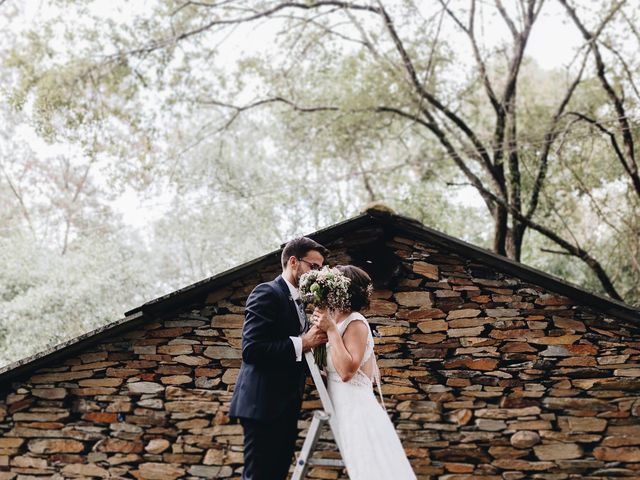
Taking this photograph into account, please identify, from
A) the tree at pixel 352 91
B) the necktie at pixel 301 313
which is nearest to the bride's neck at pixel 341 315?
the necktie at pixel 301 313

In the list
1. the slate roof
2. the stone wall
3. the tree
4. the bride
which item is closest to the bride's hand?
the bride

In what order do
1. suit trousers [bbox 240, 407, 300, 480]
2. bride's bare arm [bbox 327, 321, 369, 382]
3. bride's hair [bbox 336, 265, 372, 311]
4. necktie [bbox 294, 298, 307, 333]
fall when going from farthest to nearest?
1. bride's hair [bbox 336, 265, 372, 311]
2. necktie [bbox 294, 298, 307, 333]
3. bride's bare arm [bbox 327, 321, 369, 382]
4. suit trousers [bbox 240, 407, 300, 480]

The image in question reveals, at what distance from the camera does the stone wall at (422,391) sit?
4680 mm

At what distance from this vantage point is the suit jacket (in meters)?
2.74

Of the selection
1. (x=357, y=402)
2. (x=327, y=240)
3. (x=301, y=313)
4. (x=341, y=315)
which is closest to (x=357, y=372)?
(x=357, y=402)

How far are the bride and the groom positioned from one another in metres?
0.15

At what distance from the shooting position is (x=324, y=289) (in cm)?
283

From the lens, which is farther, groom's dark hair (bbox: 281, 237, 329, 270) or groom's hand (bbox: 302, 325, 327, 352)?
groom's dark hair (bbox: 281, 237, 329, 270)

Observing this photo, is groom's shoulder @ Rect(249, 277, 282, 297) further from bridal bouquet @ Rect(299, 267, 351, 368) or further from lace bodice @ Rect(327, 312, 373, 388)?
lace bodice @ Rect(327, 312, 373, 388)

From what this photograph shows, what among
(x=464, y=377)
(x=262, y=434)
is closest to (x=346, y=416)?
(x=262, y=434)

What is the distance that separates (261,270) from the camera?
17.0 feet

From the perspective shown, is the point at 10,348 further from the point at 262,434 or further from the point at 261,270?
the point at 262,434

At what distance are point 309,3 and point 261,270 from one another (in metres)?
8.48

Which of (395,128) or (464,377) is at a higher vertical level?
(395,128)
